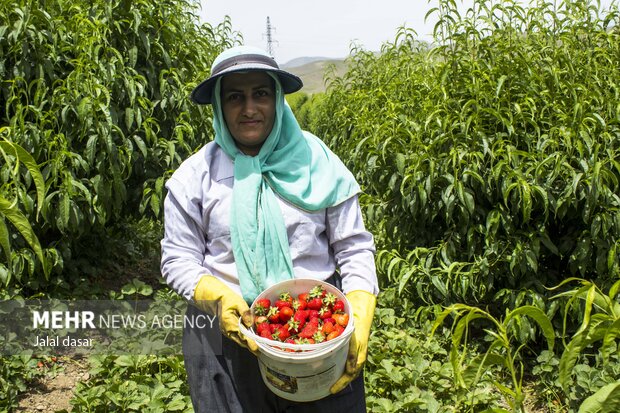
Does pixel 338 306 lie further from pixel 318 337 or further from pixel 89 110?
pixel 89 110

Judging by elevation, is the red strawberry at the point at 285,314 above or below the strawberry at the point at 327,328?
above

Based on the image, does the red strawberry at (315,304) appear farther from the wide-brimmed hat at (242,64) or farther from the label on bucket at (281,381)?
the wide-brimmed hat at (242,64)

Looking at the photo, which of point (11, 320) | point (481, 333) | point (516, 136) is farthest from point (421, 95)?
point (11, 320)

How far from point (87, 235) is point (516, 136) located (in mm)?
2717

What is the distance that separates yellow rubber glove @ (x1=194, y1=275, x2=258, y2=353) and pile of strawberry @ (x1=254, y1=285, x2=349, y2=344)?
0.04m

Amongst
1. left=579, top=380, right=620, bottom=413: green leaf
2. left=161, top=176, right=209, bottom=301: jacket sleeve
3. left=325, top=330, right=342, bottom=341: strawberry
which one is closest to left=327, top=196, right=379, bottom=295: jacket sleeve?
left=325, top=330, right=342, bottom=341: strawberry

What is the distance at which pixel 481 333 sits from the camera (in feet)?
11.5

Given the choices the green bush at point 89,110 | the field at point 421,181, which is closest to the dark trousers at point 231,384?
the field at point 421,181

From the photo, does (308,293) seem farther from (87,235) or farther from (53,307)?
(87,235)

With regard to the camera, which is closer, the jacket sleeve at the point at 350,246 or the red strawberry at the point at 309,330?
the red strawberry at the point at 309,330

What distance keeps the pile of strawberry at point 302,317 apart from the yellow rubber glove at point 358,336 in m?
0.09

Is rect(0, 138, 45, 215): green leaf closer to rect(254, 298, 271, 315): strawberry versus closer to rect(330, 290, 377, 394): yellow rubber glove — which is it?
rect(254, 298, 271, 315): strawberry

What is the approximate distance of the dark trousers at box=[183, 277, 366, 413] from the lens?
5.43 ft

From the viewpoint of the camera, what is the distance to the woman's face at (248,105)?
1.68 m
